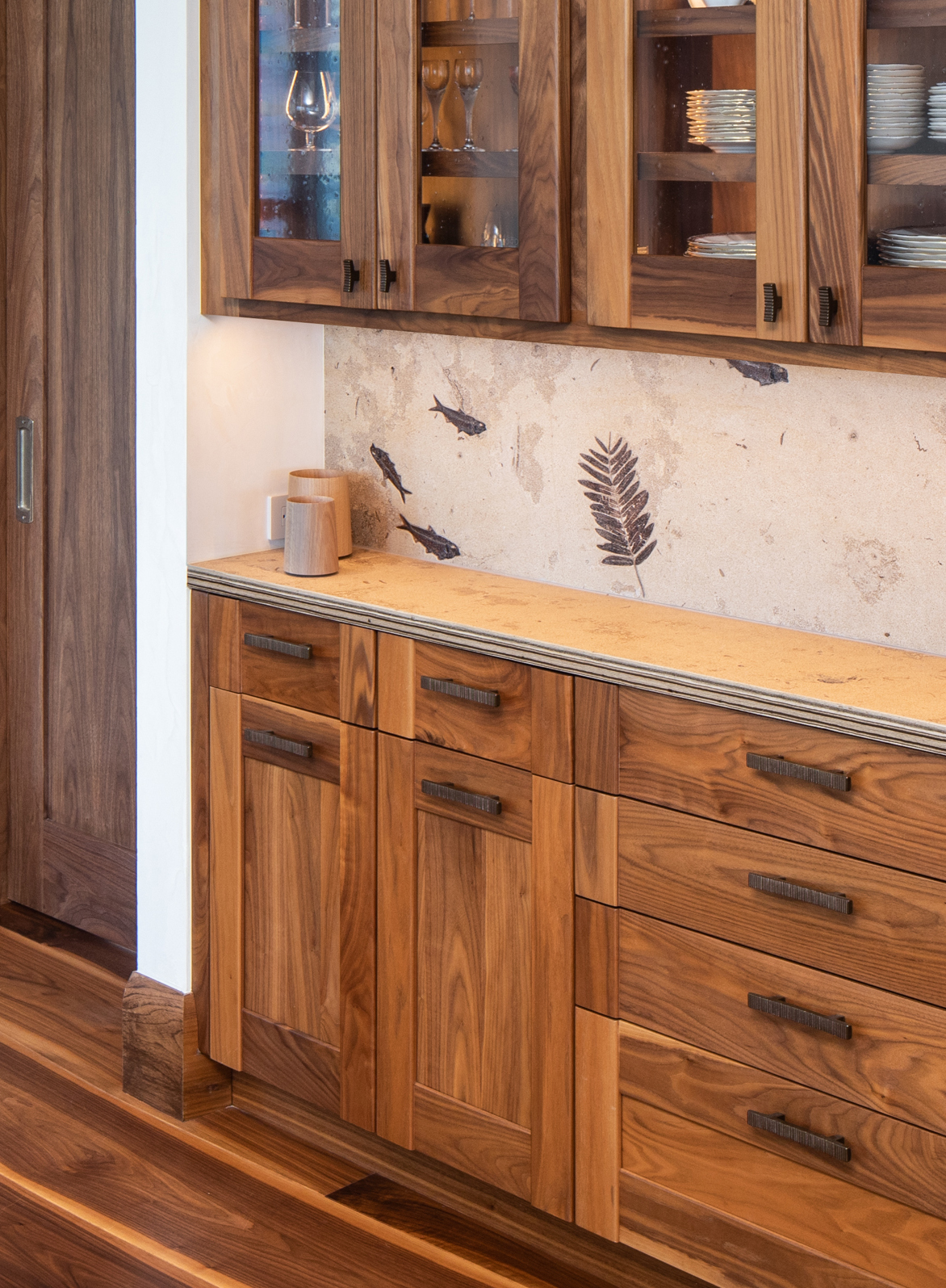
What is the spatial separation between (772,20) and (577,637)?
0.89 m

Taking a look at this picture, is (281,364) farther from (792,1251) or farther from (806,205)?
(792,1251)

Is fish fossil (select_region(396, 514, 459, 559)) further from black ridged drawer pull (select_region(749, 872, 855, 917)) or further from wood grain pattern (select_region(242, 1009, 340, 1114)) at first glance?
black ridged drawer pull (select_region(749, 872, 855, 917))

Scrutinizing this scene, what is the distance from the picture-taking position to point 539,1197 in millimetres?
2459

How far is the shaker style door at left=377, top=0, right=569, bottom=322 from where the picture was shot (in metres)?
2.29

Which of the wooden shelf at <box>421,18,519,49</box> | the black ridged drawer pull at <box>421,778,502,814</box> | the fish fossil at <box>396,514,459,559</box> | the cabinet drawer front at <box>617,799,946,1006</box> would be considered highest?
the wooden shelf at <box>421,18,519,49</box>

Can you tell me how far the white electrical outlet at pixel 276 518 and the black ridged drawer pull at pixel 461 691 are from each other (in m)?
0.66

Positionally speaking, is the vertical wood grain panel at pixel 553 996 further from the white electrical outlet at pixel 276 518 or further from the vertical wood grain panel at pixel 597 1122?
the white electrical outlet at pixel 276 518

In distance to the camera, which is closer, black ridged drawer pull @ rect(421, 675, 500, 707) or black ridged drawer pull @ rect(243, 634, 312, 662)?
black ridged drawer pull @ rect(421, 675, 500, 707)

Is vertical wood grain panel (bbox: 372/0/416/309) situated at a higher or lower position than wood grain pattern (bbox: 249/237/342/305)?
higher

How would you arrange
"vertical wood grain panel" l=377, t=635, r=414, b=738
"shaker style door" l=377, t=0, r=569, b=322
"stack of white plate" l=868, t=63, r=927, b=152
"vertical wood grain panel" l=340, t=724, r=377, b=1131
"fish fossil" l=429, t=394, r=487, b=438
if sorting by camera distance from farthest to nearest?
1. "fish fossil" l=429, t=394, r=487, b=438
2. "vertical wood grain panel" l=340, t=724, r=377, b=1131
3. "vertical wood grain panel" l=377, t=635, r=414, b=738
4. "shaker style door" l=377, t=0, r=569, b=322
5. "stack of white plate" l=868, t=63, r=927, b=152

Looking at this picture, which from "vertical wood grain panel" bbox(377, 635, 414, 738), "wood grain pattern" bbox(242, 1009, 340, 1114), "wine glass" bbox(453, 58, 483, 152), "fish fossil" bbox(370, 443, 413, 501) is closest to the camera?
"wine glass" bbox(453, 58, 483, 152)

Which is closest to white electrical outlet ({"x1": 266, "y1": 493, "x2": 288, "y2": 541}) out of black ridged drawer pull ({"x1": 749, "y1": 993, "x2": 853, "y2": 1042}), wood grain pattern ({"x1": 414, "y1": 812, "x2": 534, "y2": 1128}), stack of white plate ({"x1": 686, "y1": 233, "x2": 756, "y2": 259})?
wood grain pattern ({"x1": 414, "y1": 812, "x2": 534, "y2": 1128})

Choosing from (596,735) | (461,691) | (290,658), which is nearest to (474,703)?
(461,691)

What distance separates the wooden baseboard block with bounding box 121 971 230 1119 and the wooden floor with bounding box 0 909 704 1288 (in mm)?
30
